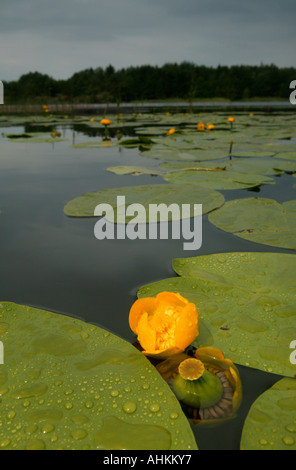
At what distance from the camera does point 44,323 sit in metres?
0.70

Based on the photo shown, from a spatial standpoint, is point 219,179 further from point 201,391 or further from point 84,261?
point 201,391

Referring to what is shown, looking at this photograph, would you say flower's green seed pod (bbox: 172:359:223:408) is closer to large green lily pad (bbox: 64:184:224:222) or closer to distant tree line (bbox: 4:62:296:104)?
large green lily pad (bbox: 64:184:224:222)

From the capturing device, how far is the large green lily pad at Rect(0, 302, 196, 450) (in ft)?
1.48

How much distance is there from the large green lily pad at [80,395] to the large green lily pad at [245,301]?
0.54ft

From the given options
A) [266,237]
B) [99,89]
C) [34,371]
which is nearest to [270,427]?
[34,371]

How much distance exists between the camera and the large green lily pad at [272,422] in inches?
17.6

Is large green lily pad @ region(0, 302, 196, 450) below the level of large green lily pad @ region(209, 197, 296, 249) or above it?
below

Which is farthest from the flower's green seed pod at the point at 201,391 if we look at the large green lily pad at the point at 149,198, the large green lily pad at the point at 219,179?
the large green lily pad at the point at 219,179

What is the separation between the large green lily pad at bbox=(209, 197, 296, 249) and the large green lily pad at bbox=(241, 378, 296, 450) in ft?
2.04

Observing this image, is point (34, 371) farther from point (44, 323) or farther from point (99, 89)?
point (99, 89)

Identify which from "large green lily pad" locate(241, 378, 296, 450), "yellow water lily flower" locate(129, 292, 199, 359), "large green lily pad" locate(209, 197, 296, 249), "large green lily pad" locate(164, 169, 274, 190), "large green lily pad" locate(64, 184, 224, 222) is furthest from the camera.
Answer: "large green lily pad" locate(164, 169, 274, 190)

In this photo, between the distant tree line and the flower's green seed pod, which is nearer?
the flower's green seed pod

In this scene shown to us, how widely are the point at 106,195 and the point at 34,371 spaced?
3.85 ft

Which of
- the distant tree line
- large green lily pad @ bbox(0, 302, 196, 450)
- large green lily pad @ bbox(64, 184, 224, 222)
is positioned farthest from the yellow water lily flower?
the distant tree line
